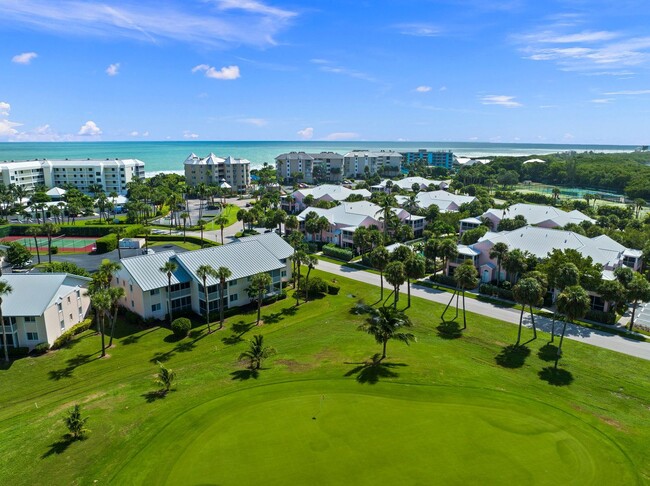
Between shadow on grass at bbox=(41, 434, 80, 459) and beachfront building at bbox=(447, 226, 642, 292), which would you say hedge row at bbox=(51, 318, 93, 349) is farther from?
beachfront building at bbox=(447, 226, 642, 292)

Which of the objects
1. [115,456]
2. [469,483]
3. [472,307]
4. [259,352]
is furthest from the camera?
[472,307]

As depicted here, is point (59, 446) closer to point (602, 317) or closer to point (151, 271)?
point (151, 271)

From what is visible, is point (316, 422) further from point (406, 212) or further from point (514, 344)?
point (406, 212)

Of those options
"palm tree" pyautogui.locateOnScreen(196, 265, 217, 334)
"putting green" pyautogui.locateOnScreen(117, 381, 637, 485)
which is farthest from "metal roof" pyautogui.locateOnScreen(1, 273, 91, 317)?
"putting green" pyautogui.locateOnScreen(117, 381, 637, 485)

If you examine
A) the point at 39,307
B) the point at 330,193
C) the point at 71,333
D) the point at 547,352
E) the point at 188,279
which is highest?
the point at 330,193

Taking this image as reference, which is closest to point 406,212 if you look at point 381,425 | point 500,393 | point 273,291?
point 273,291

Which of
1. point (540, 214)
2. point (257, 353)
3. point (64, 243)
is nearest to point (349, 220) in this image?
point (540, 214)
